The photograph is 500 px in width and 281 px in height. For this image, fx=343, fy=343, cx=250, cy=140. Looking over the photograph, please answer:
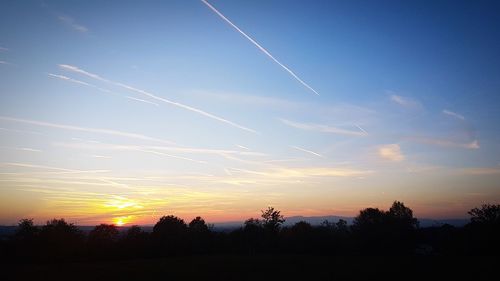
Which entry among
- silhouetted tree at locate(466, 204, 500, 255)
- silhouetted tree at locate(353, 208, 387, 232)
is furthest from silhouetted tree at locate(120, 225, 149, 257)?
silhouetted tree at locate(466, 204, 500, 255)

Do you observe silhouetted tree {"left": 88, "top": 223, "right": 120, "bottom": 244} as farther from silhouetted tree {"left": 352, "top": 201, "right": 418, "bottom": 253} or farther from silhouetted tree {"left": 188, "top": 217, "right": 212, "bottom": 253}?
silhouetted tree {"left": 352, "top": 201, "right": 418, "bottom": 253}

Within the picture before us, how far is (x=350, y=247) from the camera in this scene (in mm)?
73125

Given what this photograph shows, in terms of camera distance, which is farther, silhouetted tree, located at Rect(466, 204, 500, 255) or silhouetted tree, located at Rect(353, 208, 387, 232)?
silhouetted tree, located at Rect(353, 208, 387, 232)

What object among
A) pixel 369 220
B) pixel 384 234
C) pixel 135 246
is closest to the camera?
pixel 135 246

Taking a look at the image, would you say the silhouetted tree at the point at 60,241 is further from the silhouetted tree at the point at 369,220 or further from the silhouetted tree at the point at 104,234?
the silhouetted tree at the point at 369,220

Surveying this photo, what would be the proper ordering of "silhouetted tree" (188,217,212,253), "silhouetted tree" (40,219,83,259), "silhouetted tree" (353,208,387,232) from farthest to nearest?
"silhouetted tree" (353,208,387,232)
"silhouetted tree" (188,217,212,253)
"silhouetted tree" (40,219,83,259)

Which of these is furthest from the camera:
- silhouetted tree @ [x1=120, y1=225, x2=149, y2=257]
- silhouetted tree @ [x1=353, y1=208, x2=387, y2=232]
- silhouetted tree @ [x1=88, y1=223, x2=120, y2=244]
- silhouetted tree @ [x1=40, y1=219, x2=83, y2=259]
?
silhouetted tree @ [x1=353, y1=208, x2=387, y2=232]

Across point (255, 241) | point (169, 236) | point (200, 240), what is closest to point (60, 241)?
point (169, 236)

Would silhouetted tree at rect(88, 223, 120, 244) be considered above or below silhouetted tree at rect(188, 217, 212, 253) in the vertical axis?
above

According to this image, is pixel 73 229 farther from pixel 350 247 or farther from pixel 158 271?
pixel 350 247

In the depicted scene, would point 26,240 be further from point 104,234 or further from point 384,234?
point 384,234

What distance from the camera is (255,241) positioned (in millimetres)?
79375

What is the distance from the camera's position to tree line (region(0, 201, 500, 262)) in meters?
64.2

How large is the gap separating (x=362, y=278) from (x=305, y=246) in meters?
38.3
